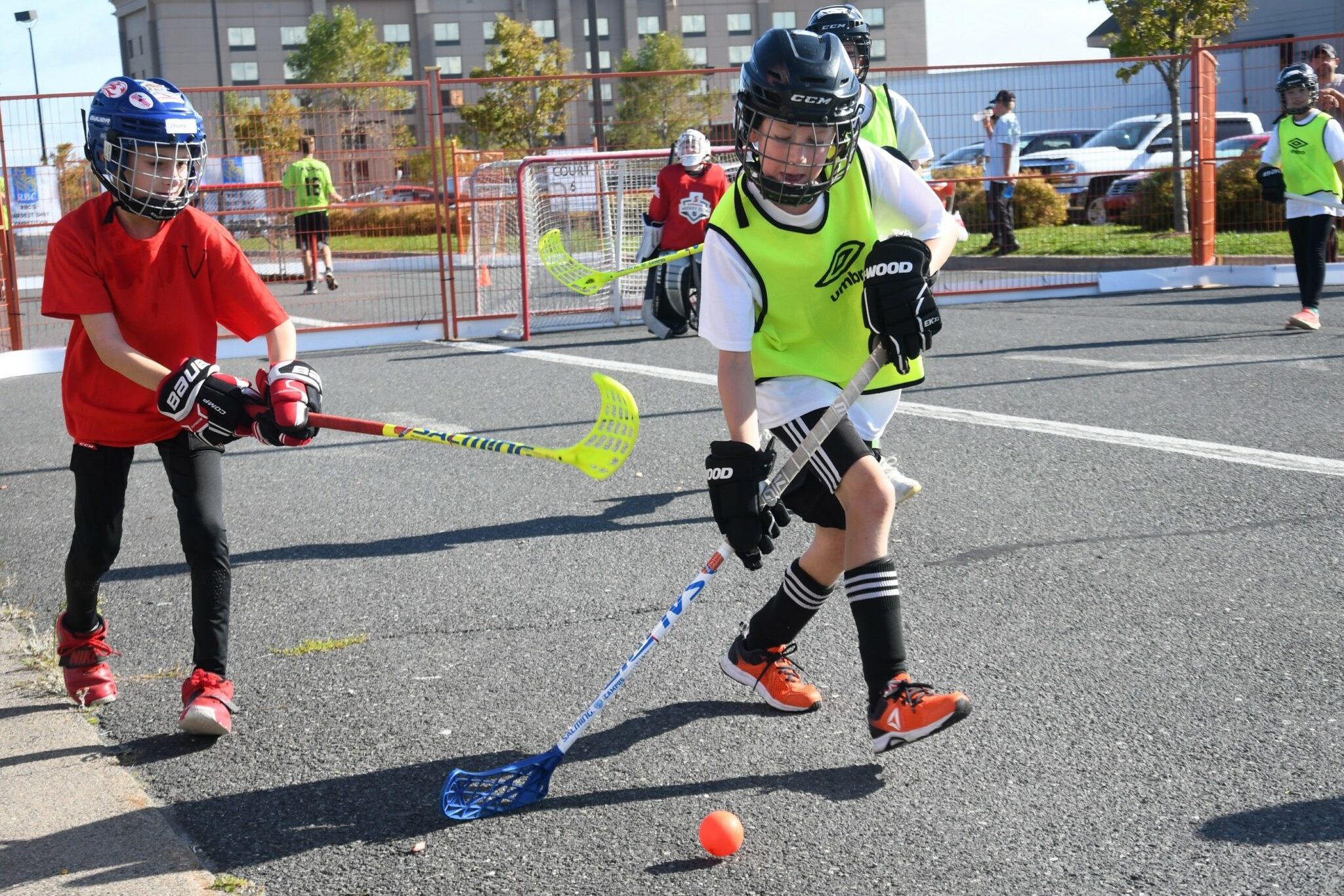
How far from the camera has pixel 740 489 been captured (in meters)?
3.15

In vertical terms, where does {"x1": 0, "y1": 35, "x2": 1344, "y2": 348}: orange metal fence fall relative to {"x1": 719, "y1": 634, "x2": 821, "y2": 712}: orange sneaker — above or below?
above

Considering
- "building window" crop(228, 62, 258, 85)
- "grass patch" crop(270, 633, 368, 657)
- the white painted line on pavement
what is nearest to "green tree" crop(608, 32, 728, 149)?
the white painted line on pavement

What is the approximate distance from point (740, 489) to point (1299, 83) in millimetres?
8586

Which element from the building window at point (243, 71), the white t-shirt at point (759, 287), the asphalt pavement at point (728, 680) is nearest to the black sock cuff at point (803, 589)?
the asphalt pavement at point (728, 680)

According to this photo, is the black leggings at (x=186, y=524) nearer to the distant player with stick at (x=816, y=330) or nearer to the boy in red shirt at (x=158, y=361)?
the boy in red shirt at (x=158, y=361)

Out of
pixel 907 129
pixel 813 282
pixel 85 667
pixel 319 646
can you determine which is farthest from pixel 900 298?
pixel 907 129

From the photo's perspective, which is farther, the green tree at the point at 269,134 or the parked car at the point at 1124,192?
the parked car at the point at 1124,192

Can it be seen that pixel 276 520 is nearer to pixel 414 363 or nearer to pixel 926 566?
pixel 926 566

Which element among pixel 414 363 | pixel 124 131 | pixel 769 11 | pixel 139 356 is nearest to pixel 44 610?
pixel 139 356

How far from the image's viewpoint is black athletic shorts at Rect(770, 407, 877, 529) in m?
3.35

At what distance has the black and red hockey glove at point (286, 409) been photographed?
135 inches

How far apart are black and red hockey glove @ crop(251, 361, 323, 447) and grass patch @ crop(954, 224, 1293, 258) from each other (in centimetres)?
1320

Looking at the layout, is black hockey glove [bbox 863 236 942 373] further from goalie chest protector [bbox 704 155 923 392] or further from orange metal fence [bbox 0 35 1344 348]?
orange metal fence [bbox 0 35 1344 348]

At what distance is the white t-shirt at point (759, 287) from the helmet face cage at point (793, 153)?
0.13m
